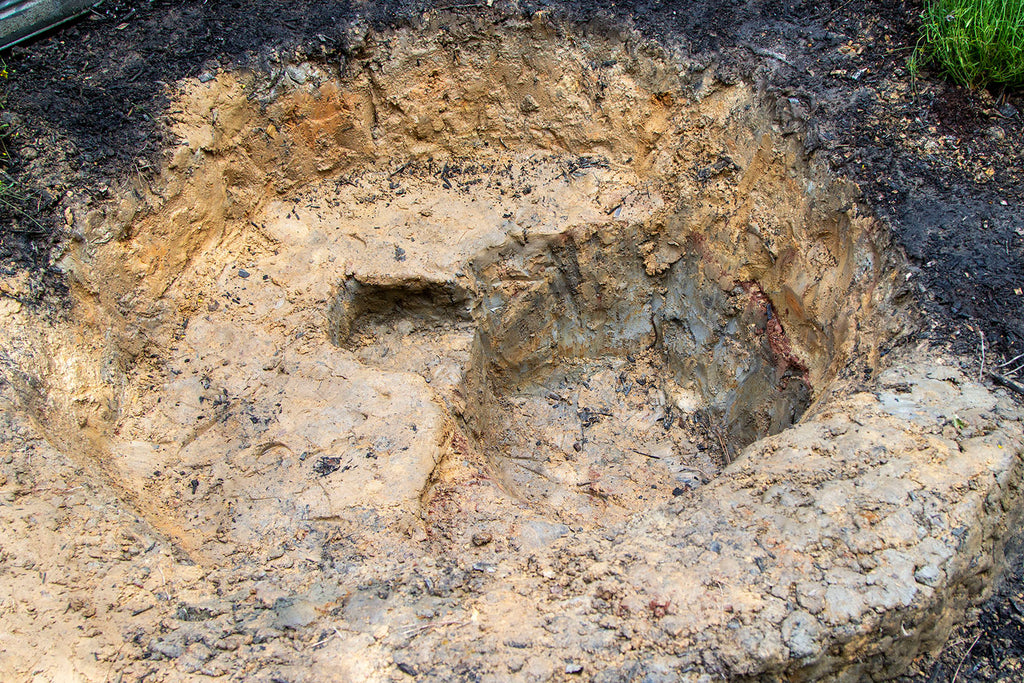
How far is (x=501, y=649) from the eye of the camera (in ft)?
7.60

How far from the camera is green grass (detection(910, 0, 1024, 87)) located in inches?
144

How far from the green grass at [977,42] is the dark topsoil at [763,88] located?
0.31ft

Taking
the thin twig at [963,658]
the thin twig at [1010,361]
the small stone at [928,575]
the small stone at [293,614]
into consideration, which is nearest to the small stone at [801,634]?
the small stone at [928,575]

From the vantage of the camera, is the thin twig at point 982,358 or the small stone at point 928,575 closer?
the small stone at point 928,575

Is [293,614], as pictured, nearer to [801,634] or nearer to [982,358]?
[801,634]

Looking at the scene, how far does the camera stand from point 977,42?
12.1 ft

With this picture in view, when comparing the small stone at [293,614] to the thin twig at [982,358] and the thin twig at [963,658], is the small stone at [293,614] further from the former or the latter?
the thin twig at [982,358]

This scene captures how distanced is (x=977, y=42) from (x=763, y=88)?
3.47 ft

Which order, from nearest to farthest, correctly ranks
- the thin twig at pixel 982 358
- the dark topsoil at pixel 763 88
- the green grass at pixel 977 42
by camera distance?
1. the thin twig at pixel 982 358
2. the dark topsoil at pixel 763 88
3. the green grass at pixel 977 42

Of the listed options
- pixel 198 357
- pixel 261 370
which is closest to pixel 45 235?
pixel 198 357

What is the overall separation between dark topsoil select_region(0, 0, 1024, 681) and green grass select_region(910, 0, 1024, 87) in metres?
0.09

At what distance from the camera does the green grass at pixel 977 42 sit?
12.0 ft

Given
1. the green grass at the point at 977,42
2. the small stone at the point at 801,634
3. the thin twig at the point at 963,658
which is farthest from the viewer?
the green grass at the point at 977,42

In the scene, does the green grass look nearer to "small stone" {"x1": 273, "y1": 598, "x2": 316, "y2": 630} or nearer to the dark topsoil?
the dark topsoil
